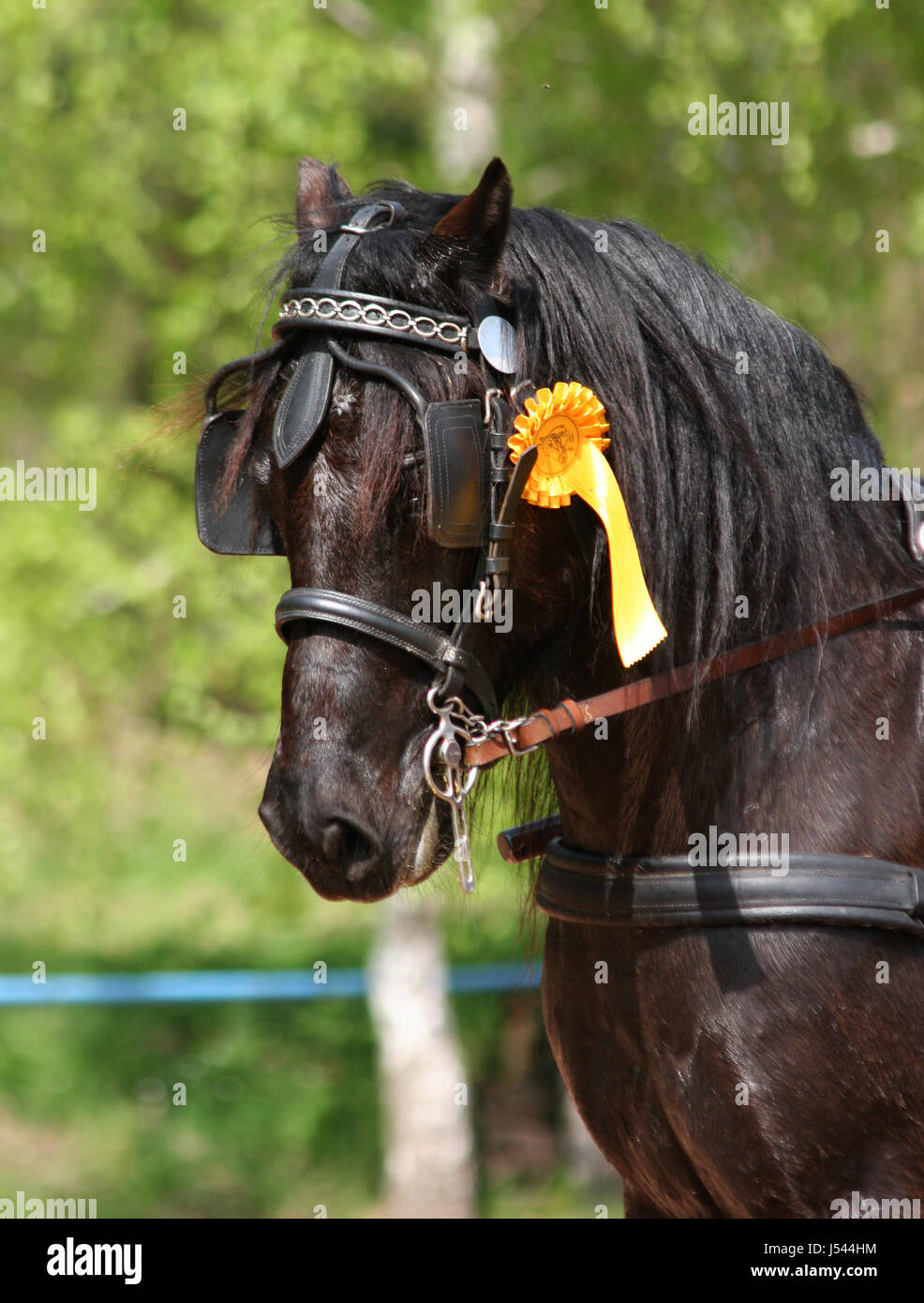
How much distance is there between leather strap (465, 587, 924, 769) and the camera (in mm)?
1944

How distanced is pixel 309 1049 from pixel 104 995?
2.24 meters

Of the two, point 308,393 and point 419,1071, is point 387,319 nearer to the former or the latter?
point 308,393

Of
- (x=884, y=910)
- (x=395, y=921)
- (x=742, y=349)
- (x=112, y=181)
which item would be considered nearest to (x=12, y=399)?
(x=112, y=181)

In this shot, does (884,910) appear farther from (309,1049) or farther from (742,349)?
(309,1049)

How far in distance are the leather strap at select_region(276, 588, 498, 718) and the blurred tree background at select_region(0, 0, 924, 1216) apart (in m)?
3.14

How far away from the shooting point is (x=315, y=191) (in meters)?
2.31

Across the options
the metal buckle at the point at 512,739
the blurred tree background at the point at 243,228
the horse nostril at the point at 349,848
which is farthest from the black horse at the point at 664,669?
the blurred tree background at the point at 243,228

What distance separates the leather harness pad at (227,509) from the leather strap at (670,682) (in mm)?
528

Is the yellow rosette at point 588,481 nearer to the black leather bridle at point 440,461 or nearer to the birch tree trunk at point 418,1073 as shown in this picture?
the black leather bridle at point 440,461

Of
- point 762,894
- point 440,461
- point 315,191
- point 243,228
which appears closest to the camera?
point 440,461

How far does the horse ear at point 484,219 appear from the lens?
190 cm

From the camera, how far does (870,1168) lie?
6.40 ft

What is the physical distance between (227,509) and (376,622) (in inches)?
19.3

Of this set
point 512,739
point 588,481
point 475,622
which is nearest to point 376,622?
point 475,622
